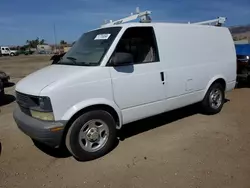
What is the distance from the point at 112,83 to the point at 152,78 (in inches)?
32.7

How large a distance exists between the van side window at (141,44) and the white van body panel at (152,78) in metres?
0.09

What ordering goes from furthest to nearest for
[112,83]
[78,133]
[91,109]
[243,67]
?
[243,67]
[112,83]
[91,109]
[78,133]

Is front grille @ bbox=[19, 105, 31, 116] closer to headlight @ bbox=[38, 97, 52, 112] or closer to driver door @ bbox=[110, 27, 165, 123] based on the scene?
headlight @ bbox=[38, 97, 52, 112]

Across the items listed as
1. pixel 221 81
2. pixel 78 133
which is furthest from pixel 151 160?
pixel 221 81

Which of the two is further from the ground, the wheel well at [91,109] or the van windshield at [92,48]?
the van windshield at [92,48]

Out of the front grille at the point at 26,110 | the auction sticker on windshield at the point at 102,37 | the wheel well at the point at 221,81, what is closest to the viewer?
the front grille at the point at 26,110

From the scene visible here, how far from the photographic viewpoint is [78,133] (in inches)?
154

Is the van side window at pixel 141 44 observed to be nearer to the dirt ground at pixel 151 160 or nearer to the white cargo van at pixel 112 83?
the white cargo van at pixel 112 83

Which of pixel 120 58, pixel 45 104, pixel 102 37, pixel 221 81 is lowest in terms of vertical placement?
pixel 221 81

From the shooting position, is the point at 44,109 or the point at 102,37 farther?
the point at 102,37

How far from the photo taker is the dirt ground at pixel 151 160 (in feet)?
11.4

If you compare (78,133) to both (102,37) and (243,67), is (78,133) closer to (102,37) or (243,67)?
(102,37)

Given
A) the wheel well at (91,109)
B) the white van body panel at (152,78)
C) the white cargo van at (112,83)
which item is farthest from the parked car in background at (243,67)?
the wheel well at (91,109)

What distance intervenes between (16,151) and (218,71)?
173 inches
